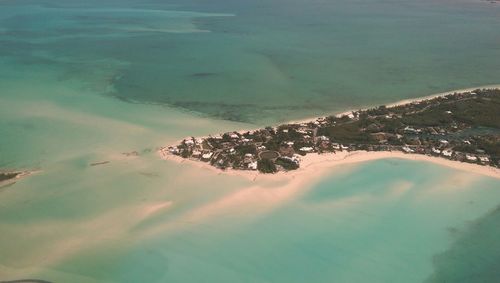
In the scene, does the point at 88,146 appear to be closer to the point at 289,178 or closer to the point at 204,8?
the point at 289,178

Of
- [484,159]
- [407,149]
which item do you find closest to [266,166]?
[407,149]

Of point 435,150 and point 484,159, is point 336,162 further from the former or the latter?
point 484,159

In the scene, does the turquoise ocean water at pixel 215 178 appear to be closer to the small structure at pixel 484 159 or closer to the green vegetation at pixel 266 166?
the green vegetation at pixel 266 166

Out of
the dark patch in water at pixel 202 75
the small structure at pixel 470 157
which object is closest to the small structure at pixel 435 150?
the small structure at pixel 470 157

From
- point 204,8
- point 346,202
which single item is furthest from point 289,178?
point 204,8

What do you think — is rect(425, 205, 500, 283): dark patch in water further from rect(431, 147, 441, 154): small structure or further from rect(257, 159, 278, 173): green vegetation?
rect(257, 159, 278, 173): green vegetation
